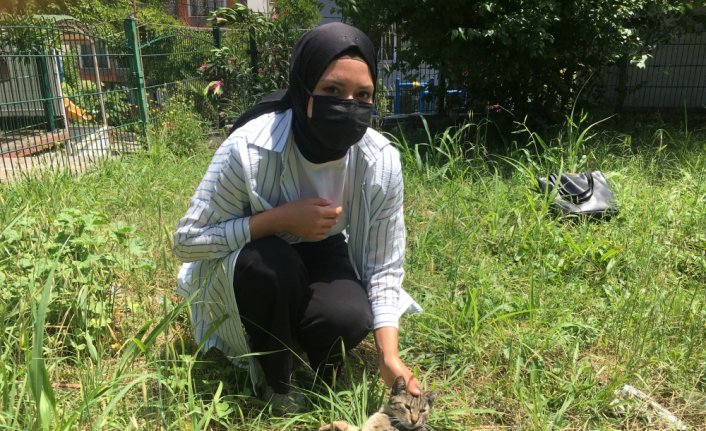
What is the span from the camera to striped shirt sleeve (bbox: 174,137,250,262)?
1542mm

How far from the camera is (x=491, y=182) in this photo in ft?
11.4

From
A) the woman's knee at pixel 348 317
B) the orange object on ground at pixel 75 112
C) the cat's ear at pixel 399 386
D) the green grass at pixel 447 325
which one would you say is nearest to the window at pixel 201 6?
the orange object on ground at pixel 75 112

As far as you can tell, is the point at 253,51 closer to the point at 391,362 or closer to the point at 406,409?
the point at 391,362

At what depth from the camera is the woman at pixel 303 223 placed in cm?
150

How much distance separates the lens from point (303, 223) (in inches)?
60.1

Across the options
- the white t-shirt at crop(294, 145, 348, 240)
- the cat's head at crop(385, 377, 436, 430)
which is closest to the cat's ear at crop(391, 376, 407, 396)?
the cat's head at crop(385, 377, 436, 430)

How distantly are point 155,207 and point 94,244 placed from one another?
121cm

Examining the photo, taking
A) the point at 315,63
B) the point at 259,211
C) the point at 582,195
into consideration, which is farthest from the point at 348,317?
the point at 582,195

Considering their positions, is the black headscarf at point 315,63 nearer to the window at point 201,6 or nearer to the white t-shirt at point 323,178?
the white t-shirt at point 323,178

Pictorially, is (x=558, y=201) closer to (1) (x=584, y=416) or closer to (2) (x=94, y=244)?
(1) (x=584, y=416)

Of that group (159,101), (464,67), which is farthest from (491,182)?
(159,101)

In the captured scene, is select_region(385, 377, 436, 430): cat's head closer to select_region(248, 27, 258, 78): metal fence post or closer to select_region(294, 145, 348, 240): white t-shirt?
select_region(294, 145, 348, 240): white t-shirt

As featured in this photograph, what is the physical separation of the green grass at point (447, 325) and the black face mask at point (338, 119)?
0.62 m

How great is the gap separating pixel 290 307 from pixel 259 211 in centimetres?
30
